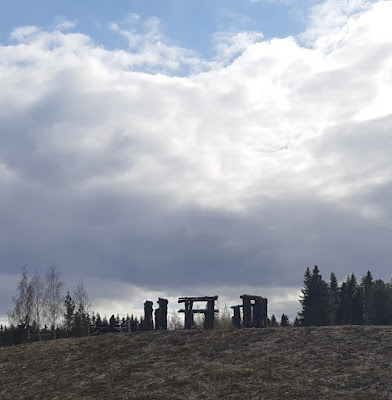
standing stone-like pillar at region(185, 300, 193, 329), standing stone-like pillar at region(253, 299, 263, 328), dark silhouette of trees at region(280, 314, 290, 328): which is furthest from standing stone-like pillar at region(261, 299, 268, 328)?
dark silhouette of trees at region(280, 314, 290, 328)

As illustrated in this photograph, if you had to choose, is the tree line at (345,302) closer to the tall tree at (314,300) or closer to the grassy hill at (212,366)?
the tall tree at (314,300)

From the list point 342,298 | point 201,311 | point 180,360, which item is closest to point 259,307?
point 201,311

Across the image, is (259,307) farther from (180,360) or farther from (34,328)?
(34,328)

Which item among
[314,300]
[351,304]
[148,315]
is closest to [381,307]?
[314,300]

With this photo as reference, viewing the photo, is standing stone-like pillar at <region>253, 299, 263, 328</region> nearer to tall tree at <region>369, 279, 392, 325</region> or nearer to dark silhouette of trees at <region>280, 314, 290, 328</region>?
tall tree at <region>369, 279, 392, 325</region>

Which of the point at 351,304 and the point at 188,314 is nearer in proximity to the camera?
the point at 188,314

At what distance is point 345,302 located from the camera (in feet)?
303

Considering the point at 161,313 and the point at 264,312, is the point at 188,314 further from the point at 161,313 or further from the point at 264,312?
the point at 264,312

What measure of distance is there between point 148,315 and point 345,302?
194ft

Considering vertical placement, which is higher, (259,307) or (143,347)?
(259,307)

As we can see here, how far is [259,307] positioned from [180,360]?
10.7 meters

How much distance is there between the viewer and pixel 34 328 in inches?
3066

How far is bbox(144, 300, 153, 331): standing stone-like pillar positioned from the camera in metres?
40.4

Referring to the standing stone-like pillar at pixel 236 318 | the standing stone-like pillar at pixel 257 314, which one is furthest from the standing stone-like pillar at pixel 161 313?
the standing stone-like pillar at pixel 257 314
